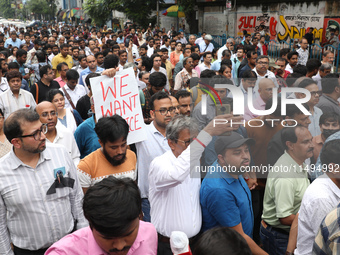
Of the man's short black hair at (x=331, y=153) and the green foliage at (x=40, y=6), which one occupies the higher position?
the green foliage at (x=40, y=6)

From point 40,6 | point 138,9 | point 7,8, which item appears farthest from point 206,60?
point 7,8

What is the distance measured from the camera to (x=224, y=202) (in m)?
2.76

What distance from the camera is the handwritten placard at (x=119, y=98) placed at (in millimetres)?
4082

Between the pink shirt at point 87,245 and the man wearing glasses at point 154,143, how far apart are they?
157 centimetres

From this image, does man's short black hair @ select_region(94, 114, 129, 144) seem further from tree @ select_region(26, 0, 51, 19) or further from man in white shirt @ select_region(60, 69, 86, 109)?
tree @ select_region(26, 0, 51, 19)

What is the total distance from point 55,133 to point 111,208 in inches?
98.4

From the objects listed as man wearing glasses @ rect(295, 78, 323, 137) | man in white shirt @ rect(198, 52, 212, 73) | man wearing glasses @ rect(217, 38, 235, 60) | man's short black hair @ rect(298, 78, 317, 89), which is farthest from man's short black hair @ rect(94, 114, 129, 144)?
man wearing glasses @ rect(217, 38, 235, 60)

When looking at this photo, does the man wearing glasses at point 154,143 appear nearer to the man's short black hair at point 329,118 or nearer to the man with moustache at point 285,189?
the man with moustache at point 285,189

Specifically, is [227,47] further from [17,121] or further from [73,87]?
[17,121]

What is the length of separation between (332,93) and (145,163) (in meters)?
3.11

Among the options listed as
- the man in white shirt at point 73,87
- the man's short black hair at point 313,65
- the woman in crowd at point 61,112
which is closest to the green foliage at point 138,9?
the man's short black hair at point 313,65

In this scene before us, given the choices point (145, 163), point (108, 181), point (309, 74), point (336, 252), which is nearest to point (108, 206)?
point (108, 181)

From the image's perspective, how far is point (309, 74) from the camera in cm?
708

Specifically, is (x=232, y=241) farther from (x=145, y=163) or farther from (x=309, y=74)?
(x=309, y=74)
